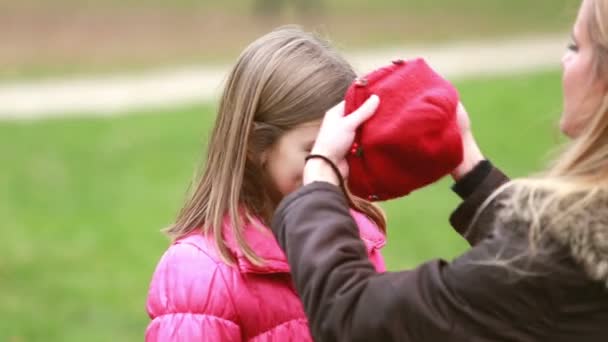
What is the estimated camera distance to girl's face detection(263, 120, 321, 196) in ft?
9.25

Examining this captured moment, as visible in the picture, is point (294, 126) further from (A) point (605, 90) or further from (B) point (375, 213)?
(A) point (605, 90)

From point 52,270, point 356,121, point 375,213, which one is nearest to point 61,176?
point 52,270

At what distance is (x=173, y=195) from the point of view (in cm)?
881

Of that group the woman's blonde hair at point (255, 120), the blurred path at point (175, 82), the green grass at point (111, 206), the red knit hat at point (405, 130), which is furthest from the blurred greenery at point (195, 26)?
the red knit hat at point (405, 130)

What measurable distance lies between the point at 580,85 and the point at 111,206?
670cm

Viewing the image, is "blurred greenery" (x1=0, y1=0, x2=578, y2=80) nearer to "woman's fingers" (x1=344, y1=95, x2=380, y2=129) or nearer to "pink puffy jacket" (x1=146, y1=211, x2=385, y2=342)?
"pink puffy jacket" (x1=146, y1=211, x2=385, y2=342)

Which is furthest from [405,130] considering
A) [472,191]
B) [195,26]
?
[195,26]

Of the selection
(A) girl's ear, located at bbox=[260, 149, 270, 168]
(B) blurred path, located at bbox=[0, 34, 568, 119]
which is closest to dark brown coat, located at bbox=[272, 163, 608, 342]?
(A) girl's ear, located at bbox=[260, 149, 270, 168]

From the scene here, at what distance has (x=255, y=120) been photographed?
9.39ft

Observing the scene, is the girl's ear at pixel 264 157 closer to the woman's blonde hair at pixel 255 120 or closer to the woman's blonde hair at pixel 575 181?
the woman's blonde hair at pixel 255 120

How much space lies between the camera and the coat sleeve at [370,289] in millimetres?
2033

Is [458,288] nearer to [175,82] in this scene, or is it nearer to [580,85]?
[580,85]

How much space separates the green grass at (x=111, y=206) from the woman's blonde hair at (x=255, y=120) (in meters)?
2.43

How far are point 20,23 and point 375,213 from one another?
1564 cm
